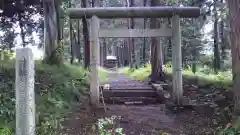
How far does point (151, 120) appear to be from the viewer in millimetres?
9641

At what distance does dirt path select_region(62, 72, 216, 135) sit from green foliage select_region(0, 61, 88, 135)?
→ 0.54 metres

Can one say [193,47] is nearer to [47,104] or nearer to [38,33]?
[38,33]

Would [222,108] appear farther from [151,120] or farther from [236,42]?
[236,42]

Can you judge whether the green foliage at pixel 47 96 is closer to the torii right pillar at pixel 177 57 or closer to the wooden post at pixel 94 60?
the wooden post at pixel 94 60

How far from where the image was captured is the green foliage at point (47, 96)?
300 inches

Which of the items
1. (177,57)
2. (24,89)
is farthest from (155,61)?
(24,89)

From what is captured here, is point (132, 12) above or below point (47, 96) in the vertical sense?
above

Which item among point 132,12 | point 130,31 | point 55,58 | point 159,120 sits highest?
point 132,12

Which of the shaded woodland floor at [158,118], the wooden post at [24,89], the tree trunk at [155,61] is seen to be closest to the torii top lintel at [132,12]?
the shaded woodland floor at [158,118]

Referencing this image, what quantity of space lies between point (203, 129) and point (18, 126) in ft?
18.2

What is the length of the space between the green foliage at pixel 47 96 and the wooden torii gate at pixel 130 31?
3.97 feet

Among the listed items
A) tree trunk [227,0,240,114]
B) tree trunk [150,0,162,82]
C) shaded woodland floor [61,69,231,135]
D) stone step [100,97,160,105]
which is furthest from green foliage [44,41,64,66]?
tree trunk [227,0,240,114]

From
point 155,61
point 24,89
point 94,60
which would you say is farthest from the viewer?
point 155,61

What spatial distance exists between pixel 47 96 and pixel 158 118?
3504 millimetres
